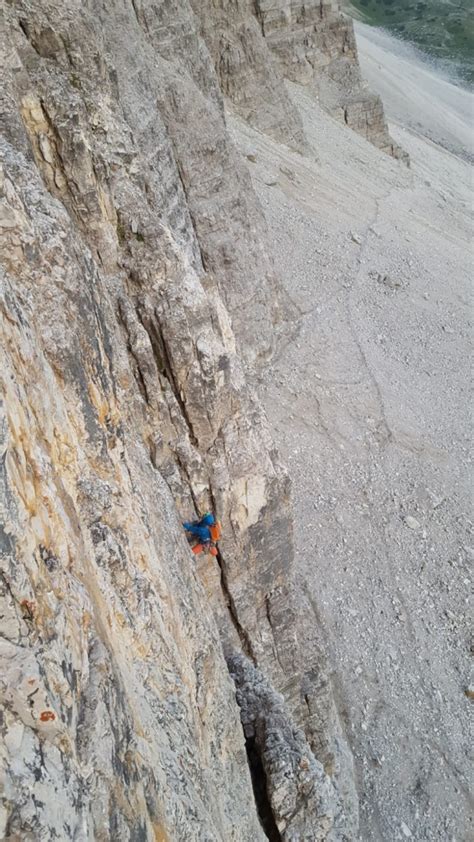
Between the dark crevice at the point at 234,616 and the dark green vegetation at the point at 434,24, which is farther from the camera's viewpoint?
the dark green vegetation at the point at 434,24

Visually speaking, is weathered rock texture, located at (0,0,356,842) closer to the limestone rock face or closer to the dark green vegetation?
the limestone rock face

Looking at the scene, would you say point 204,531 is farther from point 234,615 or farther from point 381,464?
point 381,464

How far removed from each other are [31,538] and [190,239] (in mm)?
16663

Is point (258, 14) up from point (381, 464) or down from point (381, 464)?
up

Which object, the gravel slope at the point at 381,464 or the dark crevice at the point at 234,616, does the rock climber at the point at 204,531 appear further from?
the gravel slope at the point at 381,464

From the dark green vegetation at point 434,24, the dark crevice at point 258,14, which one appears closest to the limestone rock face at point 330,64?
the dark crevice at point 258,14

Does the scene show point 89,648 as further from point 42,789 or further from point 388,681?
point 388,681

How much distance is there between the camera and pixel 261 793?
29.5 ft

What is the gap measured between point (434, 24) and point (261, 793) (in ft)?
427

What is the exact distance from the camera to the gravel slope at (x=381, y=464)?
47.0 ft

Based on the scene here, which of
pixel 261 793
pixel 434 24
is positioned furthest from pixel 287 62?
pixel 434 24

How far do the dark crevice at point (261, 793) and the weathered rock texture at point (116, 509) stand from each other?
7.8 inches

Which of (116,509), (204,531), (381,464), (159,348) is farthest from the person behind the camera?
(381,464)

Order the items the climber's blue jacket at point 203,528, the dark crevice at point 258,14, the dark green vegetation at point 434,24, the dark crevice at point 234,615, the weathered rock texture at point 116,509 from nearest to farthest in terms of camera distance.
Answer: the weathered rock texture at point 116,509 < the climber's blue jacket at point 203,528 < the dark crevice at point 234,615 < the dark crevice at point 258,14 < the dark green vegetation at point 434,24
